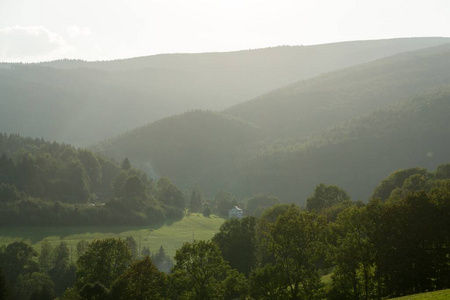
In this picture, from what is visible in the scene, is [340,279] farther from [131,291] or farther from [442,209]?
[131,291]

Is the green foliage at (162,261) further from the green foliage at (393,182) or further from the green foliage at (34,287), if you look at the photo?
the green foliage at (393,182)

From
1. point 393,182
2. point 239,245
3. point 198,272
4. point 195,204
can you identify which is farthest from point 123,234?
Answer: point 198,272

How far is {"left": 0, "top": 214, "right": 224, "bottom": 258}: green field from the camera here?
11612 centimetres

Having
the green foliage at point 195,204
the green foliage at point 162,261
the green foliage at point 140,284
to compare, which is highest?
the green foliage at point 195,204

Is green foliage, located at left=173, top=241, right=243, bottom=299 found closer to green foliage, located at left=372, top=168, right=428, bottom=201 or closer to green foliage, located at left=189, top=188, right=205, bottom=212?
green foliage, located at left=372, top=168, right=428, bottom=201

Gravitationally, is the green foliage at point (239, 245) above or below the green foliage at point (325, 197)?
below

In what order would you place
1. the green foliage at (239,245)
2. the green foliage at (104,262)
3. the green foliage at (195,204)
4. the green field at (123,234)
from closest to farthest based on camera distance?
1. the green foliage at (104,262)
2. the green foliage at (239,245)
3. the green field at (123,234)
4. the green foliage at (195,204)

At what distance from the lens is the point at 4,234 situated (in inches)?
4739

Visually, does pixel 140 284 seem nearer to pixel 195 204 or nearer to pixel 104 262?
pixel 104 262

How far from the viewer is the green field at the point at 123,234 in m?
116

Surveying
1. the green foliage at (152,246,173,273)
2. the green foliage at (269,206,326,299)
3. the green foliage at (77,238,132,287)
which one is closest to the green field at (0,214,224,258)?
the green foliage at (152,246,173,273)

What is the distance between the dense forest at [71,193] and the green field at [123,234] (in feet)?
20.2

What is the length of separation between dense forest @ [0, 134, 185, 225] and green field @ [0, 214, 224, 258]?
6170mm

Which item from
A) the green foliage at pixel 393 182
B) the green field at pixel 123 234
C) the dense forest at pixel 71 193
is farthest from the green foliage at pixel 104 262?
the dense forest at pixel 71 193
